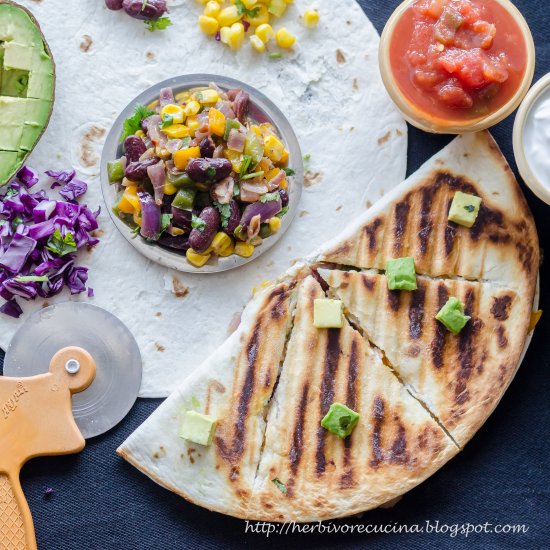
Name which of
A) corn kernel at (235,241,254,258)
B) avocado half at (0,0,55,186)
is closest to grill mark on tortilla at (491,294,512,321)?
corn kernel at (235,241,254,258)

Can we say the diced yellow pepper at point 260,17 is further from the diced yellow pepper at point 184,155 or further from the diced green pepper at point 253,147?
the diced yellow pepper at point 184,155

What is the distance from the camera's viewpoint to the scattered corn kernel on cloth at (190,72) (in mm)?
4430

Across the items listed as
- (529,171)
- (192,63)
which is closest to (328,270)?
(529,171)

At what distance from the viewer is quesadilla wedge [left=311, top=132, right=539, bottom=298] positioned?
419 cm

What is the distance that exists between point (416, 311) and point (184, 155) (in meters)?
1.62

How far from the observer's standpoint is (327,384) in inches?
164

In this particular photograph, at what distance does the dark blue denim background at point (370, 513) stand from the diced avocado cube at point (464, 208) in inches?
33.6

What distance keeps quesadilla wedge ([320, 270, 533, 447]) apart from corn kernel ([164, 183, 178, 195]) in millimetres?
1002

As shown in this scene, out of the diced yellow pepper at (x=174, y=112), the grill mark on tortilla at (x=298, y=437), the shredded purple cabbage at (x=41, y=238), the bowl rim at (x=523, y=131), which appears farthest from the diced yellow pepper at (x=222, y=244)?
the bowl rim at (x=523, y=131)

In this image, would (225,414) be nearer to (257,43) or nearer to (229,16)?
(257,43)

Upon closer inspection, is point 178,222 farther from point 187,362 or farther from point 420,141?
point 420,141

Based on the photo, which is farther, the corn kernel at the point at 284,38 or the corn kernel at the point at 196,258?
the corn kernel at the point at 284,38

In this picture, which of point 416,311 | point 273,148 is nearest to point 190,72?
point 273,148

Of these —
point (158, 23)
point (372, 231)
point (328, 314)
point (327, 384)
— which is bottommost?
point (327, 384)
